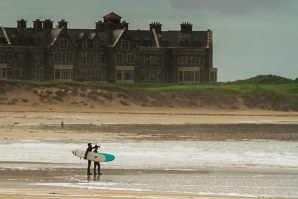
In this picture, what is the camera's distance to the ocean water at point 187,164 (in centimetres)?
3791

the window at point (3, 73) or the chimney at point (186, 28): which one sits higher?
the chimney at point (186, 28)

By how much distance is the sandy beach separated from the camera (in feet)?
118

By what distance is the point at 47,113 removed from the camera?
88812 mm

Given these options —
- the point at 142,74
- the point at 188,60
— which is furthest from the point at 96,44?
the point at 188,60

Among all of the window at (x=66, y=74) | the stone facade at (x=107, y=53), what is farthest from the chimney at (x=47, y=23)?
the window at (x=66, y=74)

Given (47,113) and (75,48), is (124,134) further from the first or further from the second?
(75,48)

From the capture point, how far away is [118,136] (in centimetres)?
6134

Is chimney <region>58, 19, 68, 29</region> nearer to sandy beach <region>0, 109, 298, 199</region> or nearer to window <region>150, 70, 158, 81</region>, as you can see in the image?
window <region>150, 70, 158, 81</region>

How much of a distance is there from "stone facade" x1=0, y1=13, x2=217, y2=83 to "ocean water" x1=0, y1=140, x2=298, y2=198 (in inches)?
2603

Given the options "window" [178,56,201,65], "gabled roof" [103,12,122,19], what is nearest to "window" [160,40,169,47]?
"window" [178,56,201,65]

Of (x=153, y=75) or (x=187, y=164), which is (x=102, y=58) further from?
(x=187, y=164)

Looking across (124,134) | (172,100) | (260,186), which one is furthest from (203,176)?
(172,100)

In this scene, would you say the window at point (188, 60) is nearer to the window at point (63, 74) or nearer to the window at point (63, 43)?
the window at point (63, 74)

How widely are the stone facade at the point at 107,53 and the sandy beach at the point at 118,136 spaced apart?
996 inches
